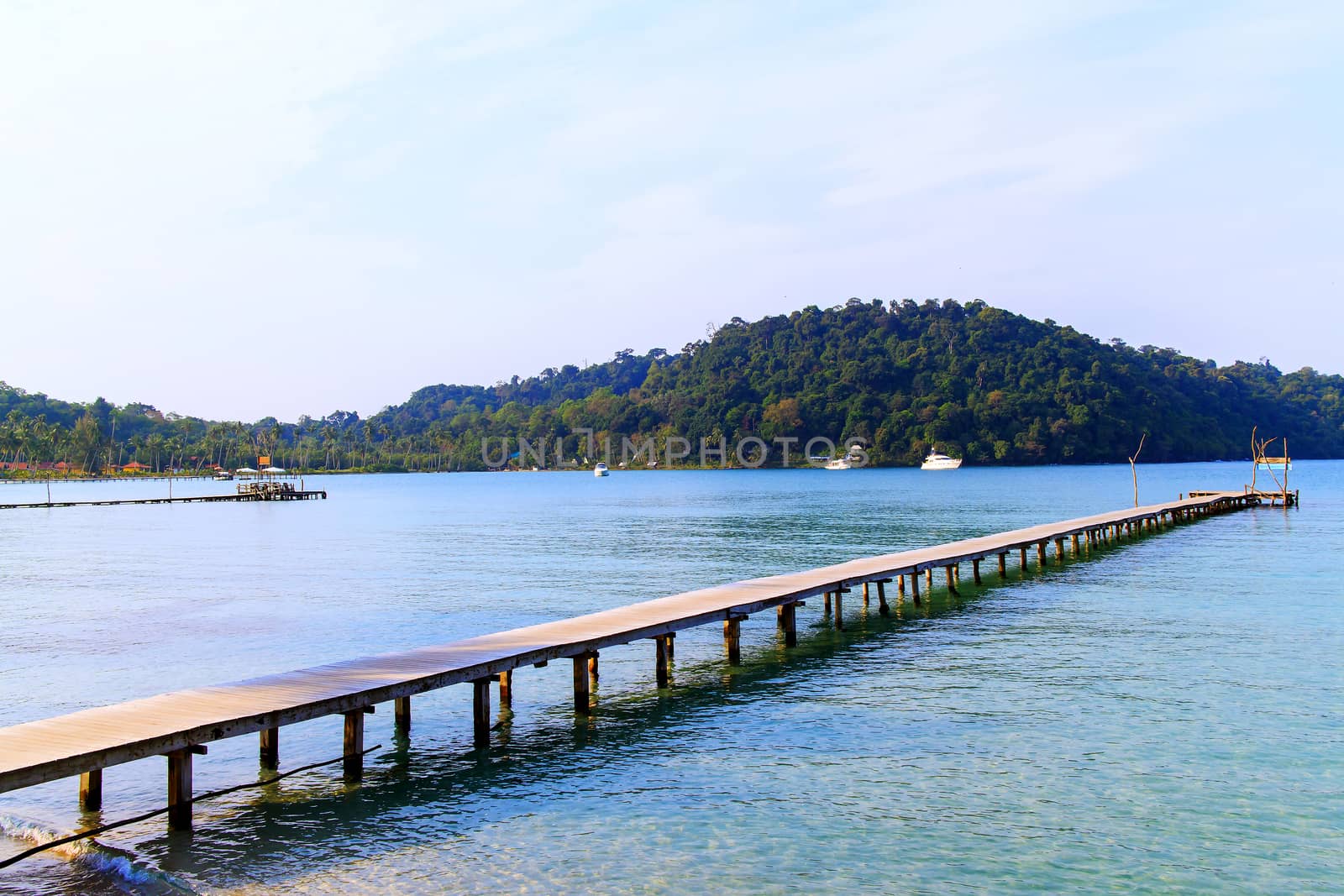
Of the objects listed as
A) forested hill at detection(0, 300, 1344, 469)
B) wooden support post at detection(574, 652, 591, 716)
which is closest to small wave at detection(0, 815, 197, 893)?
wooden support post at detection(574, 652, 591, 716)

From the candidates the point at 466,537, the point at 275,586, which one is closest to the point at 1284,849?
the point at 275,586

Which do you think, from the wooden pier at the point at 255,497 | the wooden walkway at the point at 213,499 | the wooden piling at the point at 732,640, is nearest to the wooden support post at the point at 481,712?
the wooden piling at the point at 732,640

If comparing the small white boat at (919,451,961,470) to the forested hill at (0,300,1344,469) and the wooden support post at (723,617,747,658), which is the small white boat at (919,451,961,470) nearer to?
Result: the forested hill at (0,300,1344,469)

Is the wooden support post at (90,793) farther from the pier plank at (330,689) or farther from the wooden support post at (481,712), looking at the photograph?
the wooden support post at (481,712)

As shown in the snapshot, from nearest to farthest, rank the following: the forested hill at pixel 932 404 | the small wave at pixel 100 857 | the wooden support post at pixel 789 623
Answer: the small wave at pixel 100 857 < the wooden support post at pixel 789 623 < the forested hill at pixel 932 404

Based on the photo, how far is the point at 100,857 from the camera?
9.08 m

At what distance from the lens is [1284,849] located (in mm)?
9078

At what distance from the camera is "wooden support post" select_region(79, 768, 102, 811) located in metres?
10.4

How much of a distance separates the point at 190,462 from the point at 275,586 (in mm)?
168772

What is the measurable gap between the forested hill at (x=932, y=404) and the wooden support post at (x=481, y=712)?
502 ft

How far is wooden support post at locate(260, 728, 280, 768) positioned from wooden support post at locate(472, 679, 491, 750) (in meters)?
2.17

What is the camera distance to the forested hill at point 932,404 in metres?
158

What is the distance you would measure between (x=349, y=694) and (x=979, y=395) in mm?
163714

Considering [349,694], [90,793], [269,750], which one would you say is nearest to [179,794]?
[90,793]
